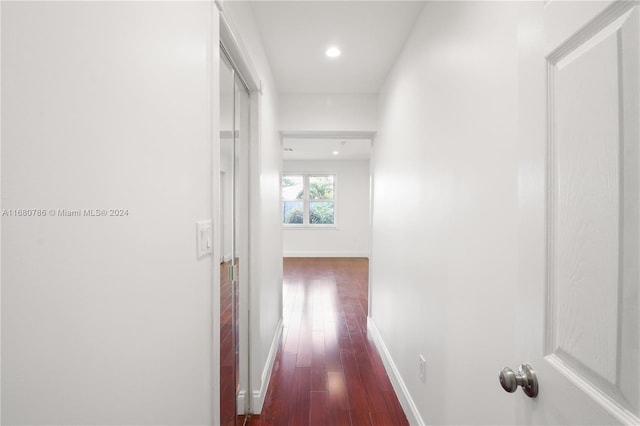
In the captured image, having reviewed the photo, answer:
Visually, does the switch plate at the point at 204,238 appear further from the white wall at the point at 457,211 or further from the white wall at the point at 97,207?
the white wall at the point at 457,211

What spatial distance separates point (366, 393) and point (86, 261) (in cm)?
208

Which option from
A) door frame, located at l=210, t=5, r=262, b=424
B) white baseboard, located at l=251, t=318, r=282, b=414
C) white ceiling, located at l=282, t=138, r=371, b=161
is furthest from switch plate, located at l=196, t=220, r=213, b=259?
white ceiling, located at l=282, t=138, r=371, b=161

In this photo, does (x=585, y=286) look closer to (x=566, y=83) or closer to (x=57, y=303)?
(x=566, y=83)

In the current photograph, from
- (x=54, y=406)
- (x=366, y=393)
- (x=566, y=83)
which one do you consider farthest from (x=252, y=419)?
(x=566, y=83)

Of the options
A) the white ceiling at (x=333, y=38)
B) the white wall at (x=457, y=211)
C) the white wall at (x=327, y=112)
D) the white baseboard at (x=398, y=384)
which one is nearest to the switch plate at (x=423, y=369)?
the white wall at (x=457, y=211)

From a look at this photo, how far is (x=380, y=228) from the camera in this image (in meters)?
2.80

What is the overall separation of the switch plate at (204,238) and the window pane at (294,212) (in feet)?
21.5

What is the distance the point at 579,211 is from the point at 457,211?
2.45 ft

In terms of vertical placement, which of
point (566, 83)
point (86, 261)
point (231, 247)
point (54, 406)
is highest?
point (566, 83)

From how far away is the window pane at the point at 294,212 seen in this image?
7.55 meters

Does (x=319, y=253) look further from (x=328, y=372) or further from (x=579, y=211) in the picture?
(x=579, y=211)

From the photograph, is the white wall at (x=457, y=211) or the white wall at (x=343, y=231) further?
the white wall at (x=343, y=231)

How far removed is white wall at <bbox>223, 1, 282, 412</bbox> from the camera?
178cm

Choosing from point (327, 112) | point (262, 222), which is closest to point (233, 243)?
point (262, 222)
